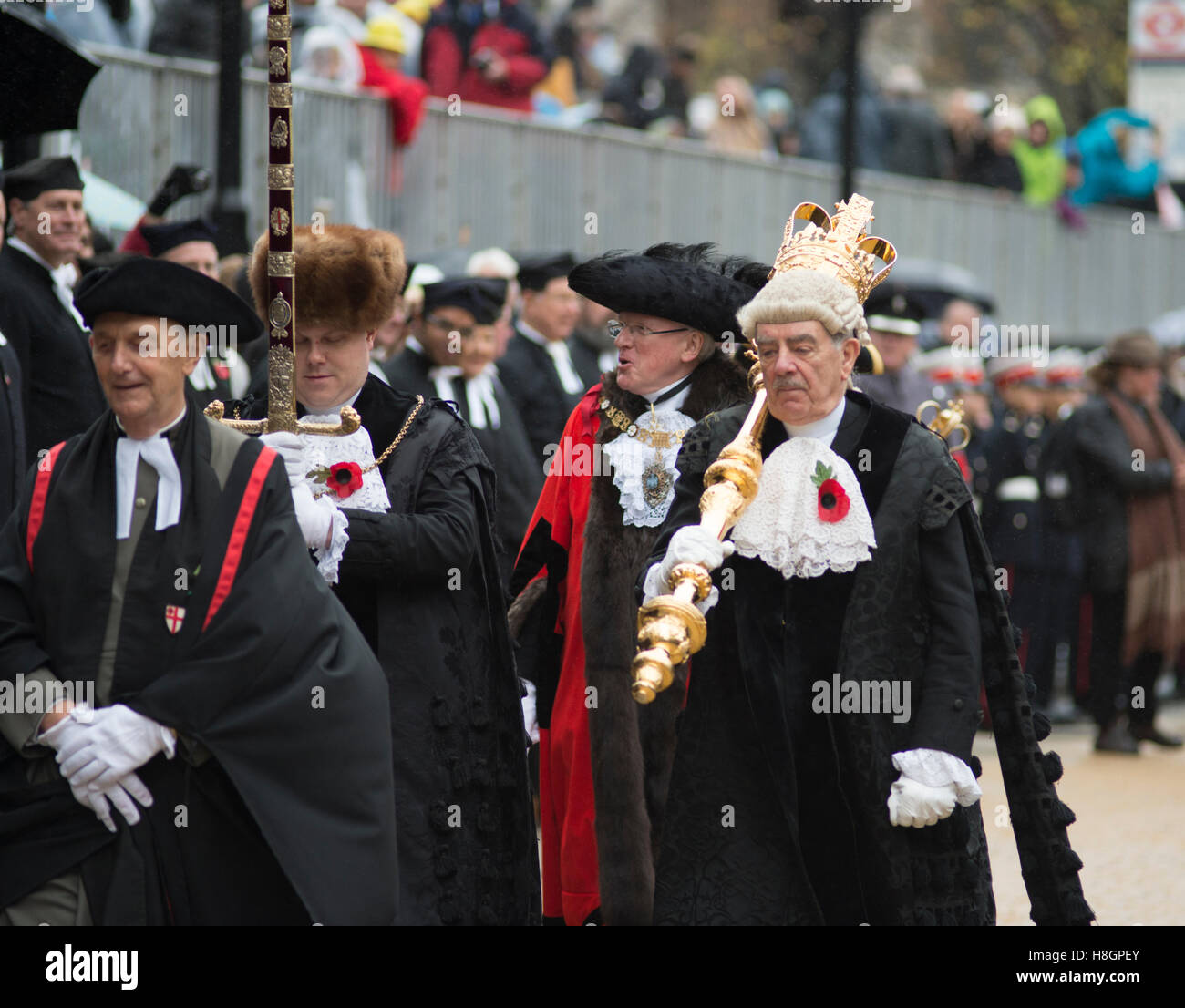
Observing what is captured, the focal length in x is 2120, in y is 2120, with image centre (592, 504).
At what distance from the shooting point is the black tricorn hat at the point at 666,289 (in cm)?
648

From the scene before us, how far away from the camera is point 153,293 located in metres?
4.62

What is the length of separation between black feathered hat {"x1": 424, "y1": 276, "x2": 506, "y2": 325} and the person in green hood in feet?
40.4

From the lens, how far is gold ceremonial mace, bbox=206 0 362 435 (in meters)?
5.46

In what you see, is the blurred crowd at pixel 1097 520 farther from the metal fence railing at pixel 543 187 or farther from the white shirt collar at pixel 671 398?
the white shirt collar at pixel 671 398

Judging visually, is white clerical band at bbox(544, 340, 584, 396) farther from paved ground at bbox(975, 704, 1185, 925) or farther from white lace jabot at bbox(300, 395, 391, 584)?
white lace jabot at bbox(300, 395, 391, 584)

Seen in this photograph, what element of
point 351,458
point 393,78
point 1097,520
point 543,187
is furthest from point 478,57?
point 351,458

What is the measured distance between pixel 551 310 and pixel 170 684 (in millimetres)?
6406

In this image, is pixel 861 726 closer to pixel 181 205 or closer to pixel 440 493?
pixel 440 493

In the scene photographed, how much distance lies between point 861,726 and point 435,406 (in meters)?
1.57

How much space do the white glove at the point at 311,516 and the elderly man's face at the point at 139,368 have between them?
65 centimetres

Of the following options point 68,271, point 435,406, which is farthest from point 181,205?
point 435,406

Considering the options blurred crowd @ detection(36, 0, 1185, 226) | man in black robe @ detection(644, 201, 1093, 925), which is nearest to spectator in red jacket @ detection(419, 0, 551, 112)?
blurred crowd @ detection(36, 0, 1185, 226)

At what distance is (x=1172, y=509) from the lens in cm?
1309

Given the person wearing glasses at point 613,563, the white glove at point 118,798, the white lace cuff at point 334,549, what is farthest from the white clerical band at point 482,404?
the white glove at point 118,798
